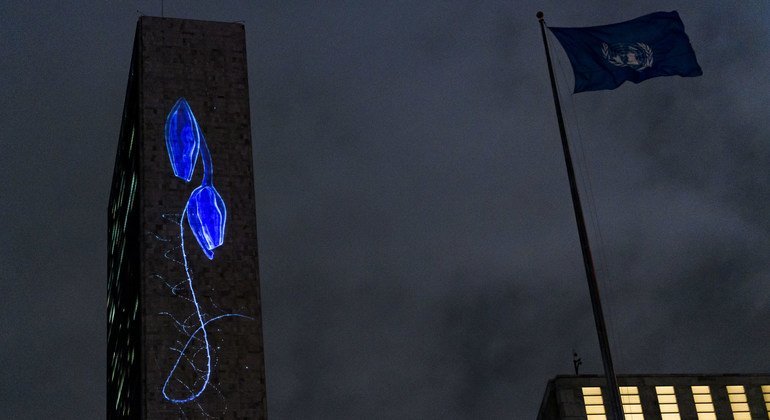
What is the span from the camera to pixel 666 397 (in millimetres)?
84750

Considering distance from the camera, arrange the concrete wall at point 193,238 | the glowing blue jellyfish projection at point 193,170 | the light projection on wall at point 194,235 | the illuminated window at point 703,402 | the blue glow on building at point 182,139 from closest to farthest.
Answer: the light projection on wall at point 194,235 < the concrete wall at point 193,238 < the glowing blue jellyfish projection at point 193,170 < the blue glow on building at point 182,139 < the illuminated window at point 703,402

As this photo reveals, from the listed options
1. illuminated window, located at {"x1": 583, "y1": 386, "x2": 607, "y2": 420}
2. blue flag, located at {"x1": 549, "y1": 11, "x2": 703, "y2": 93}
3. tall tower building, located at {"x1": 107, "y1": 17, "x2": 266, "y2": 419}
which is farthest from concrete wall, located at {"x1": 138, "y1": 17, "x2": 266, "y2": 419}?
blue flag, located at {"x1": 549, "y1": 11, "x2": 703, "y2": 93}

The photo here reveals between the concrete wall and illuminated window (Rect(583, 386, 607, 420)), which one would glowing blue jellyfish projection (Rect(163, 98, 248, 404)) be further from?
illuminated window (Rect(583, 386, 607, 420))

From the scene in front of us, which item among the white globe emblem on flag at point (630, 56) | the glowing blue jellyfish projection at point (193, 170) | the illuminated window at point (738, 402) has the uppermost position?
the glowing blue jellyfish projection at point (193, 170)

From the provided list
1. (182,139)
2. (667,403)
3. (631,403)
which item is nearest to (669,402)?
(667,403)

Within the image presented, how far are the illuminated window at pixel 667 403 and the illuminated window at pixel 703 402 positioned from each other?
1.50m

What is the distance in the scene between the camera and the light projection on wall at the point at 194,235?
7319 cm

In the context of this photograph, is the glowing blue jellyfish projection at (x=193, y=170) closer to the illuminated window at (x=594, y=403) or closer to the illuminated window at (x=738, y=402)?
the illuminated window at (x=594, y=403)

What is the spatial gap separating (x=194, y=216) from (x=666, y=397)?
34945mm

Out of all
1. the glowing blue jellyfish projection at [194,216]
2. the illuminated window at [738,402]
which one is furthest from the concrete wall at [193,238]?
the illuminated window at [738,402]

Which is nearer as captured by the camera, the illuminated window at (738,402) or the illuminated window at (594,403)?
the illuminated window at (594,403)

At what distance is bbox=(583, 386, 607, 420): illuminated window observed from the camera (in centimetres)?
8294

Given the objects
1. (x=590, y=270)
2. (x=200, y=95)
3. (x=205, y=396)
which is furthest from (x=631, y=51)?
(x=200, y=95)

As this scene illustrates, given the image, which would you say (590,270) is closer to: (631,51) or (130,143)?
(631,51)
